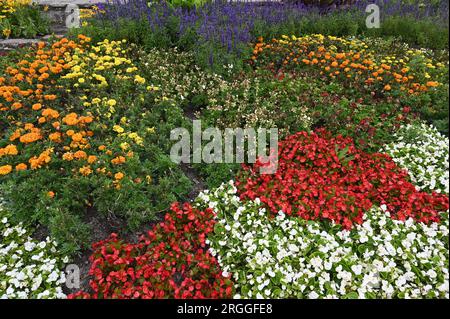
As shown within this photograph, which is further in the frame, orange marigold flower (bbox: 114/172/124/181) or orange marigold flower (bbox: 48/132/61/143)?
orange marigold flower (bbox: 48/132/61/143)

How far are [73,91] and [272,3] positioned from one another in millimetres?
5430

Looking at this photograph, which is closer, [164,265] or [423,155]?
[164,265]

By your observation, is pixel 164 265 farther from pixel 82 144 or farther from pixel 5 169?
pixel 5 169

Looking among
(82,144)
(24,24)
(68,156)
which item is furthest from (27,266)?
(24,24)

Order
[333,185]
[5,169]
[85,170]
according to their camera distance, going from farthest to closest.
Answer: [333,185] → [85,170] → [5,169]

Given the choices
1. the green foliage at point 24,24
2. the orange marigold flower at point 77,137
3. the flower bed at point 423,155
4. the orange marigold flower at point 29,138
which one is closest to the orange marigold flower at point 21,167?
the orange marigold flower at point 29,138

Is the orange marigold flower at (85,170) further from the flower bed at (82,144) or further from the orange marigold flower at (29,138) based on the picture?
the orange marigold flower at (29,138)

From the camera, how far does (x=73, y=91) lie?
5.04m

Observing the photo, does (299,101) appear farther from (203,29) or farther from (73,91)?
(73,91)

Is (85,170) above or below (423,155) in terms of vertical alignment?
above

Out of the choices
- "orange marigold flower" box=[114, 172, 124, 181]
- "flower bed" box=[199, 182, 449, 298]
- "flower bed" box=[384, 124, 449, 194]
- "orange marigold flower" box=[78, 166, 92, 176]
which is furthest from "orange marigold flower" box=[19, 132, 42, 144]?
"flower bed" box=[384, 124, 449, 194]

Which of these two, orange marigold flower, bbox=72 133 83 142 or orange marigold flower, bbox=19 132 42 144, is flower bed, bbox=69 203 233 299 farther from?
orange marigold flower, bbox=19 132 42 144

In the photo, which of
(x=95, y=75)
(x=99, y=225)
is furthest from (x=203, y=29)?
(x=99, y=225)

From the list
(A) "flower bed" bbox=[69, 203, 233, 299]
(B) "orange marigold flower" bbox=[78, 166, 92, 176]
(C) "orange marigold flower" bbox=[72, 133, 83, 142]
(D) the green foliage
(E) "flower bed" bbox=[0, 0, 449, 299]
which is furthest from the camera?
(D) the green foliage
